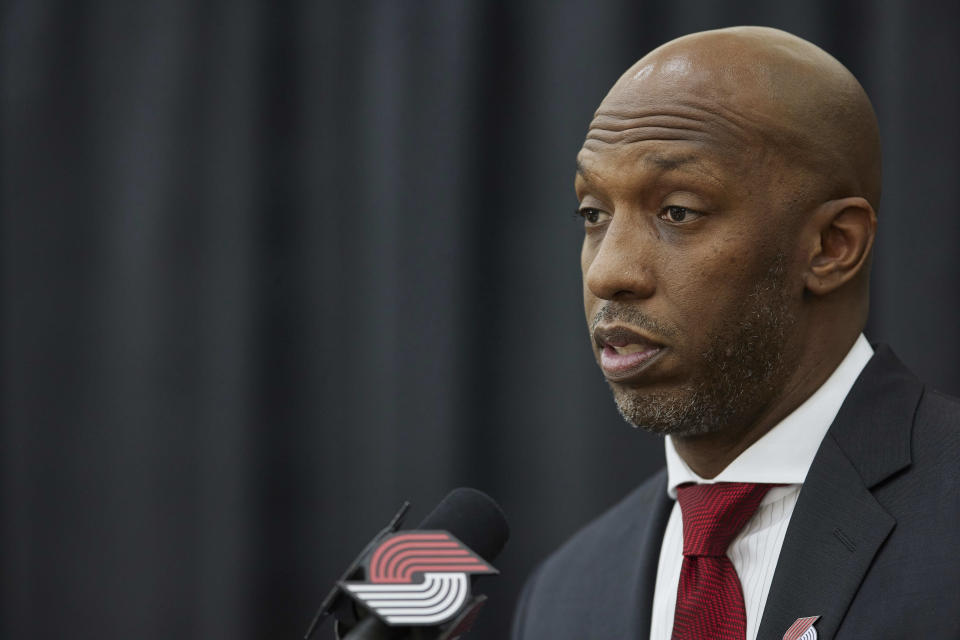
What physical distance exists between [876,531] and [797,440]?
0.54 feet

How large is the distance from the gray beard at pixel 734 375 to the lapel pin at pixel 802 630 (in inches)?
10.3

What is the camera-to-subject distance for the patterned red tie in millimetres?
1283

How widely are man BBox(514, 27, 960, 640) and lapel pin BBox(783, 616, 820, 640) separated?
0.12 feet

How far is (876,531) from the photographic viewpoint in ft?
3.91

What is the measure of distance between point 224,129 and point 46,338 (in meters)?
0.67

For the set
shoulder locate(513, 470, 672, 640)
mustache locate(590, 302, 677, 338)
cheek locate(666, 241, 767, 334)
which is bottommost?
shoulder locate(513, 470, 672, 640)

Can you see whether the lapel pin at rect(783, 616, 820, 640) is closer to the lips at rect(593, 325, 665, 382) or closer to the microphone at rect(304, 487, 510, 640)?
the lips at rect(593, 325, 665, 382)

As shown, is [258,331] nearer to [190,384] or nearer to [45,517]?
[190,384]

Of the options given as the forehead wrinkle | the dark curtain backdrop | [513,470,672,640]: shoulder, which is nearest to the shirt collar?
[513,470,672,640]: shoulder

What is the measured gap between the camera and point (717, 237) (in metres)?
1.28

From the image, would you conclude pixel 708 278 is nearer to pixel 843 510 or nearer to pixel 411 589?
pixel 843 510

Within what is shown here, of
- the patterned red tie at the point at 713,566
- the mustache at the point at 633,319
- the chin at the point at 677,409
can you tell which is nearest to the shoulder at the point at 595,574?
the patterned red tie at the point at 713,566

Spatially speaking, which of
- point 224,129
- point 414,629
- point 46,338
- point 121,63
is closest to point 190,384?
point 46,338

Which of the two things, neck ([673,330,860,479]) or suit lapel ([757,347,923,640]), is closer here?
suit lapel ([757,347,923,640])
